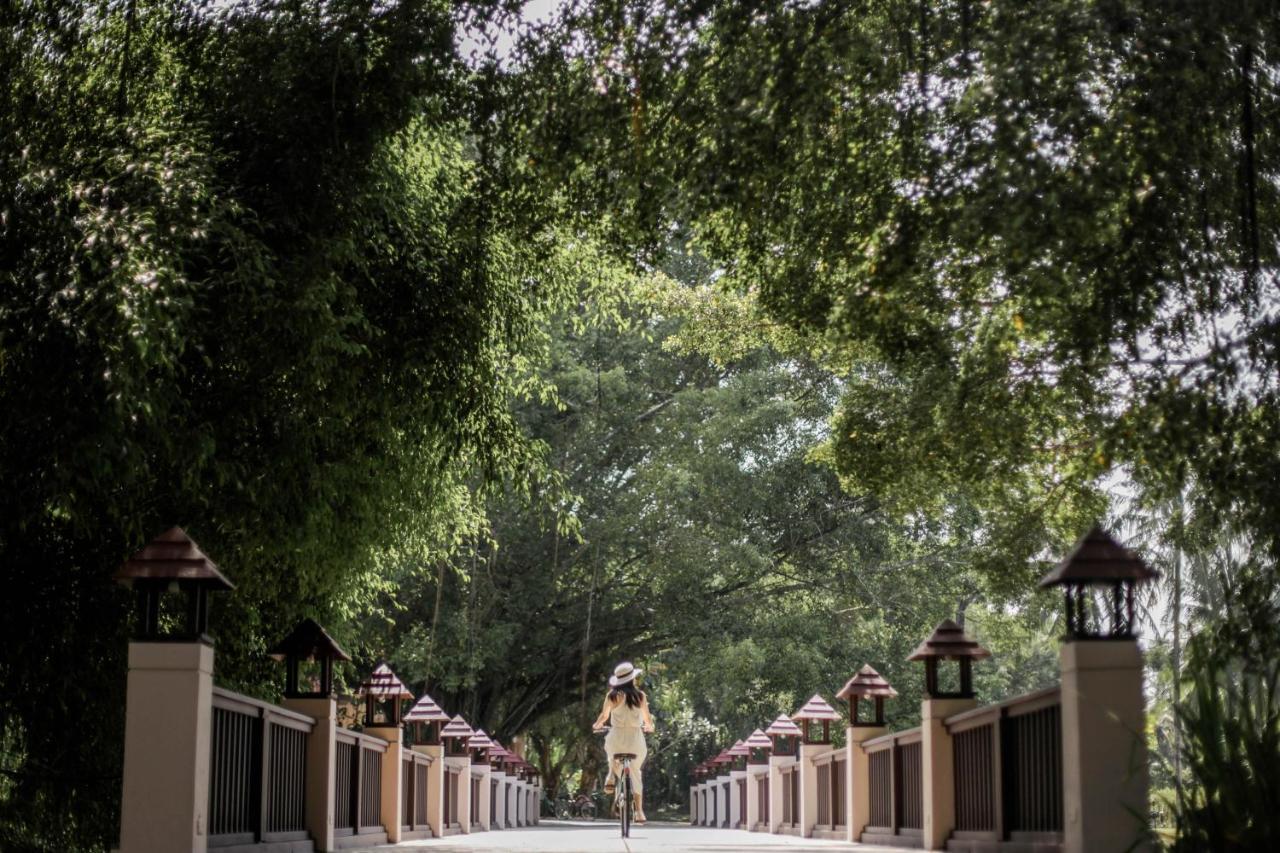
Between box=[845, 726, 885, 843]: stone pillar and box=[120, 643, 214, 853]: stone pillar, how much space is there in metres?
7.97

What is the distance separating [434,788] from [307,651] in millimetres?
6627

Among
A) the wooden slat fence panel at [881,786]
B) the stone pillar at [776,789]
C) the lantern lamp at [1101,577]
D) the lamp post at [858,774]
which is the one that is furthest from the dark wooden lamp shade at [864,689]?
the lantern lamp at [1101,577]

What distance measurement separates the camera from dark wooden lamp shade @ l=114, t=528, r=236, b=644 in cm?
828

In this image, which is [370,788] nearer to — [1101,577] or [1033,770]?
[1033,770]

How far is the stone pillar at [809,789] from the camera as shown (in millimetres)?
17703

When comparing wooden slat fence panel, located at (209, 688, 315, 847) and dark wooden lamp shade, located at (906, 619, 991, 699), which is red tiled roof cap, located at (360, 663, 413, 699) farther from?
dark wooden lamp shade, located at (906, 619, 991, 699)

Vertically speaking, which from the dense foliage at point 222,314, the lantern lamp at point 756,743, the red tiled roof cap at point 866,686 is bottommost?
the lantern lamp at point 756,743

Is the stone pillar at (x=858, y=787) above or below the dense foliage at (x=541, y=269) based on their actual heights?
below

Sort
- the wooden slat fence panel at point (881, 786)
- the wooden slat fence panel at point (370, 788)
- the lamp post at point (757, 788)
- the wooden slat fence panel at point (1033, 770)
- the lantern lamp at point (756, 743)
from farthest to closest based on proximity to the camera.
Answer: the lantern lamp at point (756, 743)
the lamp post at point (757, 788)
the wooden slat fence panel at point (370, 788)
the wooden slat fence panel at point (881, 786)
the wooden slat fence panel at point (1033, 770)

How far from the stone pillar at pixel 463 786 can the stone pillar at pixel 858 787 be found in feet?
22.6

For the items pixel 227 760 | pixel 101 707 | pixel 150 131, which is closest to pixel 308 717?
pixel 101 707

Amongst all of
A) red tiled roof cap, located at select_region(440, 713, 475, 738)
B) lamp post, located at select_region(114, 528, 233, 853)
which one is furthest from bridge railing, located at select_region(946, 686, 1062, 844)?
red tiled roof cap, located at select_region(440, 713, 475, 738)

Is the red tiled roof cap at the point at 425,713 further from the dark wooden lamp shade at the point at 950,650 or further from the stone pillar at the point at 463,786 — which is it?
the dark wooden lamp shade at the point at 950,650

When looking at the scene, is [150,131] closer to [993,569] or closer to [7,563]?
[7,563]
